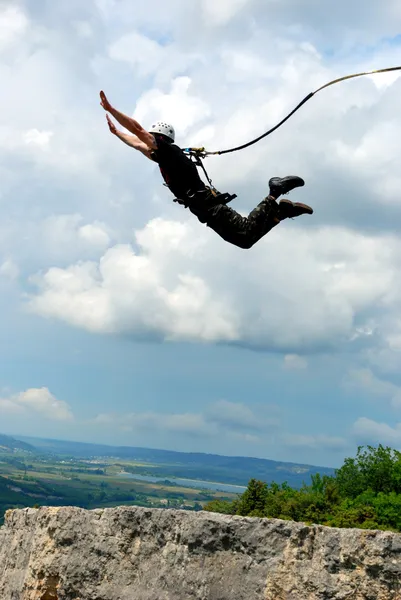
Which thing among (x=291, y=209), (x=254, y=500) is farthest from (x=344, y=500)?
(x=291, y=209)

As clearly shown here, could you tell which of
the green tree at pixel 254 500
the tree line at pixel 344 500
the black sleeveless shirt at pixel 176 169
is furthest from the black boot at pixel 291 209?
the green tree at pixel 254 500

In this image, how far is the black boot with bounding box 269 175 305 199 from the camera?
11.1 meters

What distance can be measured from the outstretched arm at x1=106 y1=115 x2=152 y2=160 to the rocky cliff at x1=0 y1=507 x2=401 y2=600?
17.1 feet

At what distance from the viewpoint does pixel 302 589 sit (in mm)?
7602

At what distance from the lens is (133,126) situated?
10.6m

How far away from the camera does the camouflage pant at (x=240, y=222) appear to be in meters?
10.7

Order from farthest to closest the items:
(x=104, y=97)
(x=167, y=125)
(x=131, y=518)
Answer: (x=167, y=125) → (x=104, y=97) → (x=131, y=518)

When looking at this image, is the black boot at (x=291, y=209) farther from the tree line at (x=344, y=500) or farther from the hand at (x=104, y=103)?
the tree line at (x=344, y=500)

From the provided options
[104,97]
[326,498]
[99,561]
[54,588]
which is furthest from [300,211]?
[326,498]

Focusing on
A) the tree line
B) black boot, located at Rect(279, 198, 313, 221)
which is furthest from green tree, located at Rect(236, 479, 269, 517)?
black boot, located at Rect(279, 198, 313, 221)

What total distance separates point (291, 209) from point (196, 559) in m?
5.38

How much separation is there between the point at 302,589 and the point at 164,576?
1764 mm

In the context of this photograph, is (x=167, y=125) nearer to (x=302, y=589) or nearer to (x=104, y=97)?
(x=104, y=97)

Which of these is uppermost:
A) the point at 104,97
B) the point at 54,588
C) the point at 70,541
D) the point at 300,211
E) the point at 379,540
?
the point at 104,97
